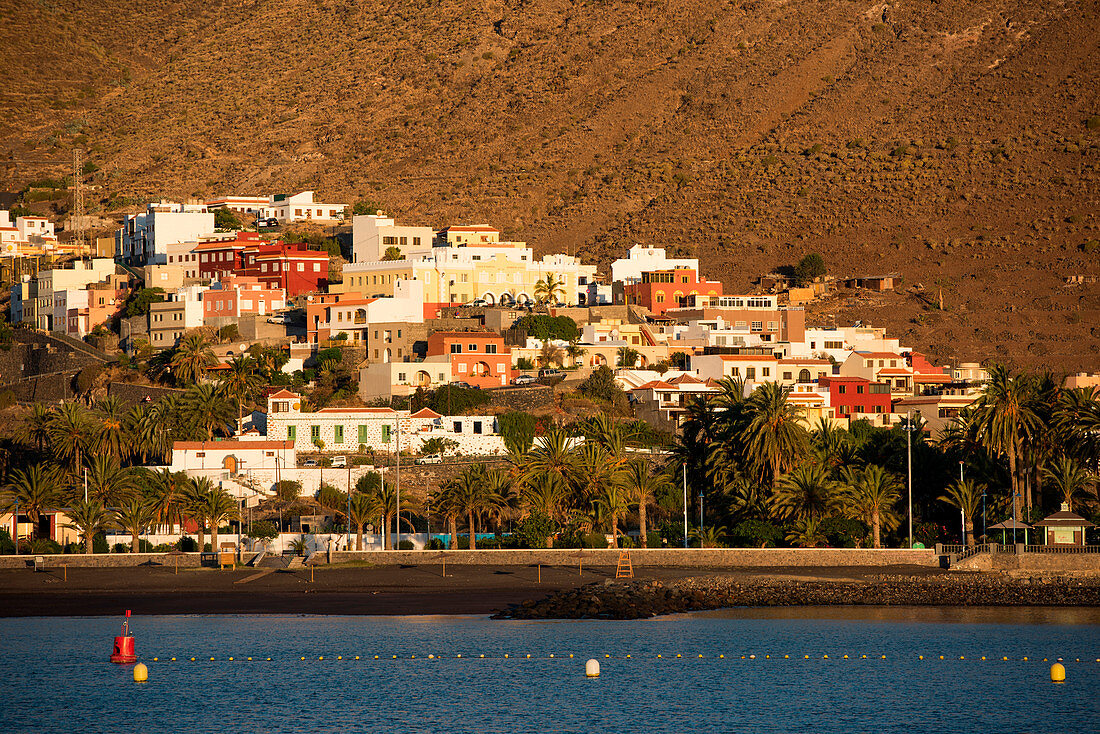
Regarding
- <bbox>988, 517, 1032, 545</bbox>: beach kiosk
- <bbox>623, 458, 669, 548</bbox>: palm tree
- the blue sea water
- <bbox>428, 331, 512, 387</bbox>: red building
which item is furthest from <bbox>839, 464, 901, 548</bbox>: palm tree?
<bbox>428, 331, 512, 387</bbox>: red building

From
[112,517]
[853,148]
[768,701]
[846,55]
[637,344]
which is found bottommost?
[768,701]

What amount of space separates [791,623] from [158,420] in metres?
41.2

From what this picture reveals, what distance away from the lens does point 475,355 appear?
94375 mm

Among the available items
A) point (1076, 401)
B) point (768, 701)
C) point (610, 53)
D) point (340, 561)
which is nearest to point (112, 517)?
point (340, 561)

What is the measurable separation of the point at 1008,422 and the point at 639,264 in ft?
191

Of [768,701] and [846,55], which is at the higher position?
[846,55]

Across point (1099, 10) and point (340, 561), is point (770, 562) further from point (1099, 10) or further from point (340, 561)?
point (1099, 10)

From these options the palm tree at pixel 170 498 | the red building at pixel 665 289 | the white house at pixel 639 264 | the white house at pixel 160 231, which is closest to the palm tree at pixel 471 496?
the palm tree at pixel 170 498

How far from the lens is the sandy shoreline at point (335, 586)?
5769 cm

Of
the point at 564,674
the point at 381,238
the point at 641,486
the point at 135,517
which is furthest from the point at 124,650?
the point at 381,238

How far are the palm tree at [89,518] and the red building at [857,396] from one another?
135 feet

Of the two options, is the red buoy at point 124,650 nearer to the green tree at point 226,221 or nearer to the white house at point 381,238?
the white house at point 381,238

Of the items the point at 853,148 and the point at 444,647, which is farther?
the point at 853,148

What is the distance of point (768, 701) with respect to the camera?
143 ft
